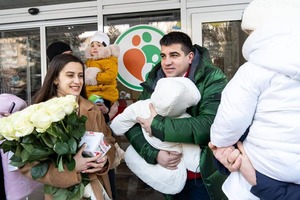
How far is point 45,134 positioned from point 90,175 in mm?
426

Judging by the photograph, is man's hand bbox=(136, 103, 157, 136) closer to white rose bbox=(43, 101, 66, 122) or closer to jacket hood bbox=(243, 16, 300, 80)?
white rose bbox=(43, 101, 66, 122)

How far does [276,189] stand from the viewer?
Result: 3.62 ft

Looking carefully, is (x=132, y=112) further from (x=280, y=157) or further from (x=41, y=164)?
(x=280, y=157)

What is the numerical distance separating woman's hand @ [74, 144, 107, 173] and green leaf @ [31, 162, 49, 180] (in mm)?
163

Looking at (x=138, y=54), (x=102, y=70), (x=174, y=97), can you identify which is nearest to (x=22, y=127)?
(x=174, y=97)

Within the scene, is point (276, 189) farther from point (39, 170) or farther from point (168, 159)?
point (39, 170)

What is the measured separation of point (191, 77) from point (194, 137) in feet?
1.35

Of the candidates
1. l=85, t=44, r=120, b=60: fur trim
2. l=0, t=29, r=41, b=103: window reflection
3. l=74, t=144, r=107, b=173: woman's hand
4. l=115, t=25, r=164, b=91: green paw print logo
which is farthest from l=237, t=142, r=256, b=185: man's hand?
l=0, t=29, r=41, b=103: window reflection

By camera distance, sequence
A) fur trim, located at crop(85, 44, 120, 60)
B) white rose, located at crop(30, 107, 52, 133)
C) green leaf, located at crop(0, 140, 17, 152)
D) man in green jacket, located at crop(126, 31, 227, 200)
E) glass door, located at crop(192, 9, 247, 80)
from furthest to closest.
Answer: glass door, located at crop(192, 9, 247, 80) → fur trim, located at crop(85, 44, 120, 60) → man in green jacket, located at crop(126, 31, 227, 200) → green leaf, located at crop(0, 140, 17, 152) → white rose, located at crop(30, 107, 52, 133)

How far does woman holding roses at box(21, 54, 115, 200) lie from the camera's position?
1.54m

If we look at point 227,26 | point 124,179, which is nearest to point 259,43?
point 227,26

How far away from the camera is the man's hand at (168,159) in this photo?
1684mm

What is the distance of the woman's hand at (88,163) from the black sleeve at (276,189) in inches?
32.8

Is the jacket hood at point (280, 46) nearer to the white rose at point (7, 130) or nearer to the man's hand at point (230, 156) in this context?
the man's hand at point (230, 156)
